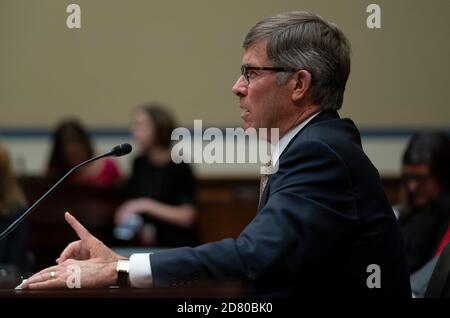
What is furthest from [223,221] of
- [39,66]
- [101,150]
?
[39,66]

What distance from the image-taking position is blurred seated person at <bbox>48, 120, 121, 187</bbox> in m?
5.50

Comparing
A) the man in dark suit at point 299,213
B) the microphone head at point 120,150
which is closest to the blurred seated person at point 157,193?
the microphone head at point 120,150

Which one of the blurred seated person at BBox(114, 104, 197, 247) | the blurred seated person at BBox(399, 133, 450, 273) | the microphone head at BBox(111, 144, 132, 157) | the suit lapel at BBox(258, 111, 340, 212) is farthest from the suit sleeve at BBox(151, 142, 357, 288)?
the blurred seated person at BBox(114, 104, 197, 247)

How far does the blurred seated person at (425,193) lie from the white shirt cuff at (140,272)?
1945mm

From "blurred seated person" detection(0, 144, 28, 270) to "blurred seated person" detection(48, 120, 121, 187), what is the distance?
3.20ft

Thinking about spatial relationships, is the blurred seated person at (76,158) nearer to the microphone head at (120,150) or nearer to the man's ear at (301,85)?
the microphone head at (120,150)

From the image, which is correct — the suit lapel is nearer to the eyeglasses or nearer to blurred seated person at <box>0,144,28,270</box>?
the eyeglasses

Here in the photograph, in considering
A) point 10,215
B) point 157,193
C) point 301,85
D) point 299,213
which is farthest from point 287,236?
point 157,193

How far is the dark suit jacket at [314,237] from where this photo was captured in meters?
2.05

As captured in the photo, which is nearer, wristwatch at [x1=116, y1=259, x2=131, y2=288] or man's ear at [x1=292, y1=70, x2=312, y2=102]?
wristwatch at [x1=116, y1=259, x2=131, y2=288]

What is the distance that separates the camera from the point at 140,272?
2115 millimetres

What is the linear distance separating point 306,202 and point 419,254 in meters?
1.86
